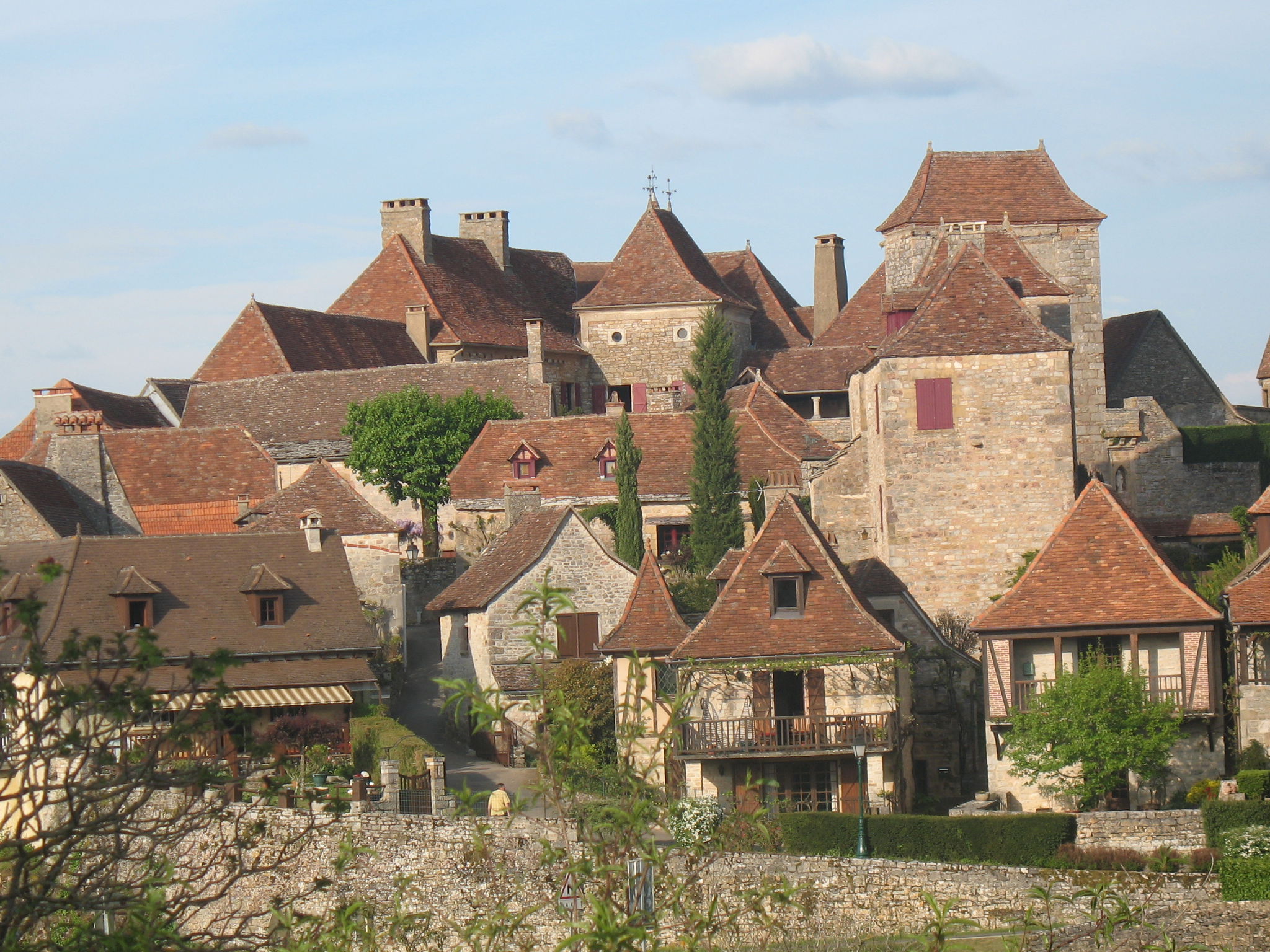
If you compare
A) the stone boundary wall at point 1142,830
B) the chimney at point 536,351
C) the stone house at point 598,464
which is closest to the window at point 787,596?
the stone boundary wall at point 1142,830

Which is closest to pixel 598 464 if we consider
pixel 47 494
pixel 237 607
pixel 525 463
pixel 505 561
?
pixel 525 463

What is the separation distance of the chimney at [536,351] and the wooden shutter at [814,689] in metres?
26.3

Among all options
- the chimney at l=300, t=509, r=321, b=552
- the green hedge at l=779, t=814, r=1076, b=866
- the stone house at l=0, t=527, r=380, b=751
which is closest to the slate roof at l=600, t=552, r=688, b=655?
the stone house at l=0, t=527, r=380, b=751

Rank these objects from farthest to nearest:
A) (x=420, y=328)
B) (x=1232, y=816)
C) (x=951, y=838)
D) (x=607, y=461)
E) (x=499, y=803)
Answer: (x=420, y=328), (x=607, y=461), (x=499, y=803), (x=951, y=838), (x=1232, y=816)

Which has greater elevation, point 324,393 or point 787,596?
point 324,393

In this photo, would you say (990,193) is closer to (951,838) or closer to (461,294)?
(461,294)

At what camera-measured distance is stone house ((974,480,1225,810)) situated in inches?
1179

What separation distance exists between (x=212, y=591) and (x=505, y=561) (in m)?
6.10

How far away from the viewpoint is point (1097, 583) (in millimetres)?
31312

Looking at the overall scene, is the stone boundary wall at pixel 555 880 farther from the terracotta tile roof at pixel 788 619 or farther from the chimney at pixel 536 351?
the chimney at pixel 536 351

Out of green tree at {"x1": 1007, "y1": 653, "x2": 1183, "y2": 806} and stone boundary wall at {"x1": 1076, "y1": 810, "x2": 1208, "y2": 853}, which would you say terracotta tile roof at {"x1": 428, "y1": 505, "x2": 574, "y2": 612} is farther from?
stone boundary wall at {"x1": 1076, "y1": 810, "x2": 1208, "y2": 853}

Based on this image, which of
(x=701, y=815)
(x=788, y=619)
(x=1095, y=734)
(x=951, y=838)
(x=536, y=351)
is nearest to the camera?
(x=951, y=838)

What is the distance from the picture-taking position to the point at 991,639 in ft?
102

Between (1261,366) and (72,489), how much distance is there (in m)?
41.5
